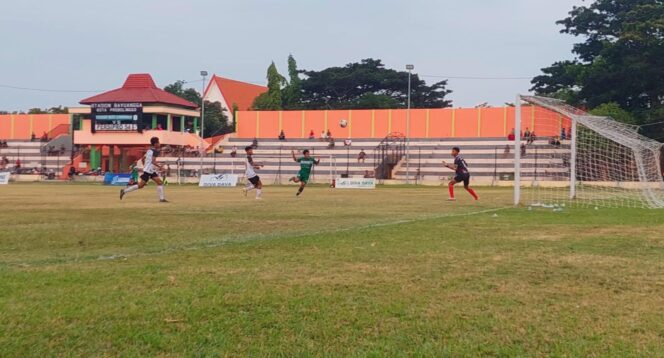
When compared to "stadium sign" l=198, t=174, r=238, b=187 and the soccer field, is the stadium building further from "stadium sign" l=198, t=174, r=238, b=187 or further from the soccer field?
the soccer field

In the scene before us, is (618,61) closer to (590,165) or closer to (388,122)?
(388,122)

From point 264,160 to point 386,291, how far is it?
44.9m

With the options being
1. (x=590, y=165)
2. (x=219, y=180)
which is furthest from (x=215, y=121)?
(x=590, y=165)

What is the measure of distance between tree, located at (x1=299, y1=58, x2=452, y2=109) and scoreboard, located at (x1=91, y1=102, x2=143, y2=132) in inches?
875

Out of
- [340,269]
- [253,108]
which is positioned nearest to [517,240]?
[340,269]

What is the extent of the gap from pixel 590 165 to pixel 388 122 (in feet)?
102

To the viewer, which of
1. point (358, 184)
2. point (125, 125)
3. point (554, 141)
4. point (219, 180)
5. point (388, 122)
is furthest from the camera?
point (125, 125)

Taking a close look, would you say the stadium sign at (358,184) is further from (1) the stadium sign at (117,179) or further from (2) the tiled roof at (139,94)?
(2) the tiled roof at (139,94)

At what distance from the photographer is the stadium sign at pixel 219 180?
39625 millimetres

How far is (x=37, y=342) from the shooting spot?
4004mm

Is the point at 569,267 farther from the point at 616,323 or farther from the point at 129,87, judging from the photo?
the point at 129,87

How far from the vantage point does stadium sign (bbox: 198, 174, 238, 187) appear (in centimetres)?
3962

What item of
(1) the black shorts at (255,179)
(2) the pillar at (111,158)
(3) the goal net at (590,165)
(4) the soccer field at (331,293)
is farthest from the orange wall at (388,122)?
(4) the soccer field at (331,293)

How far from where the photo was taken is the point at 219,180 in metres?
40.0
